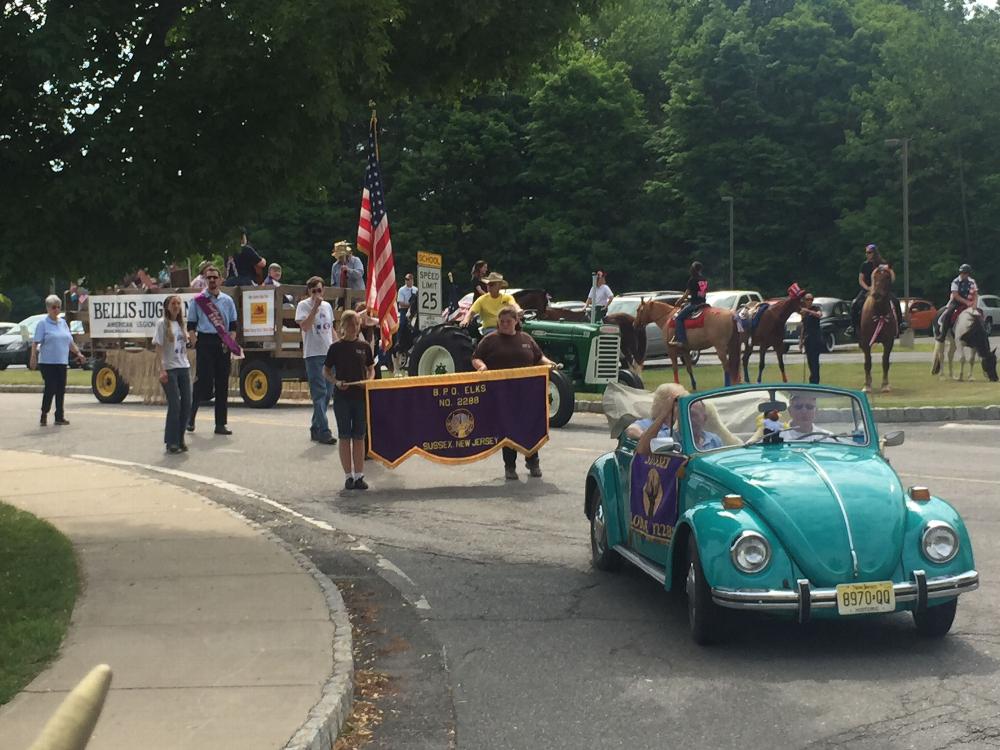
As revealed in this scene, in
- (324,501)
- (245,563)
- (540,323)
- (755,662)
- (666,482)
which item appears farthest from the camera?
(540,323)

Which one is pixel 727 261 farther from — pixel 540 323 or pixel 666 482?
pixel 666 482

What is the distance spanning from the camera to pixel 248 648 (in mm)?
7301

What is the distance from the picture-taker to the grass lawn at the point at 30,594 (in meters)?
6.88

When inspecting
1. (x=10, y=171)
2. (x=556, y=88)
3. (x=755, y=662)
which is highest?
(x=556, y=88)

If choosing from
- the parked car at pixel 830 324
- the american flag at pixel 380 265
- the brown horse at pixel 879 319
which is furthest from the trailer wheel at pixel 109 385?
the parked car at pixel 830 324

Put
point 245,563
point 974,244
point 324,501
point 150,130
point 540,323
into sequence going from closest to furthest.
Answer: point 245,563
point 150,130
point 324,501
point 540,323
point 974,244

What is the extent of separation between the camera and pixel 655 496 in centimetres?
877

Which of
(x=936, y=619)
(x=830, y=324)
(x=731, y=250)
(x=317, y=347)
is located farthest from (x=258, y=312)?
(x=731, y=250)

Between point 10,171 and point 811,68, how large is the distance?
6510cm

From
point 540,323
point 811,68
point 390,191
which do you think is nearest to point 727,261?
point 811,68

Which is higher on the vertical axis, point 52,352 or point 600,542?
point 52,352

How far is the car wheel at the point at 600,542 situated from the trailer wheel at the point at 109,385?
17.6 m

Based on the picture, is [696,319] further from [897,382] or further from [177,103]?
[177,103]

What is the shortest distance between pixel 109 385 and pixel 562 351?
9448 millimetres
